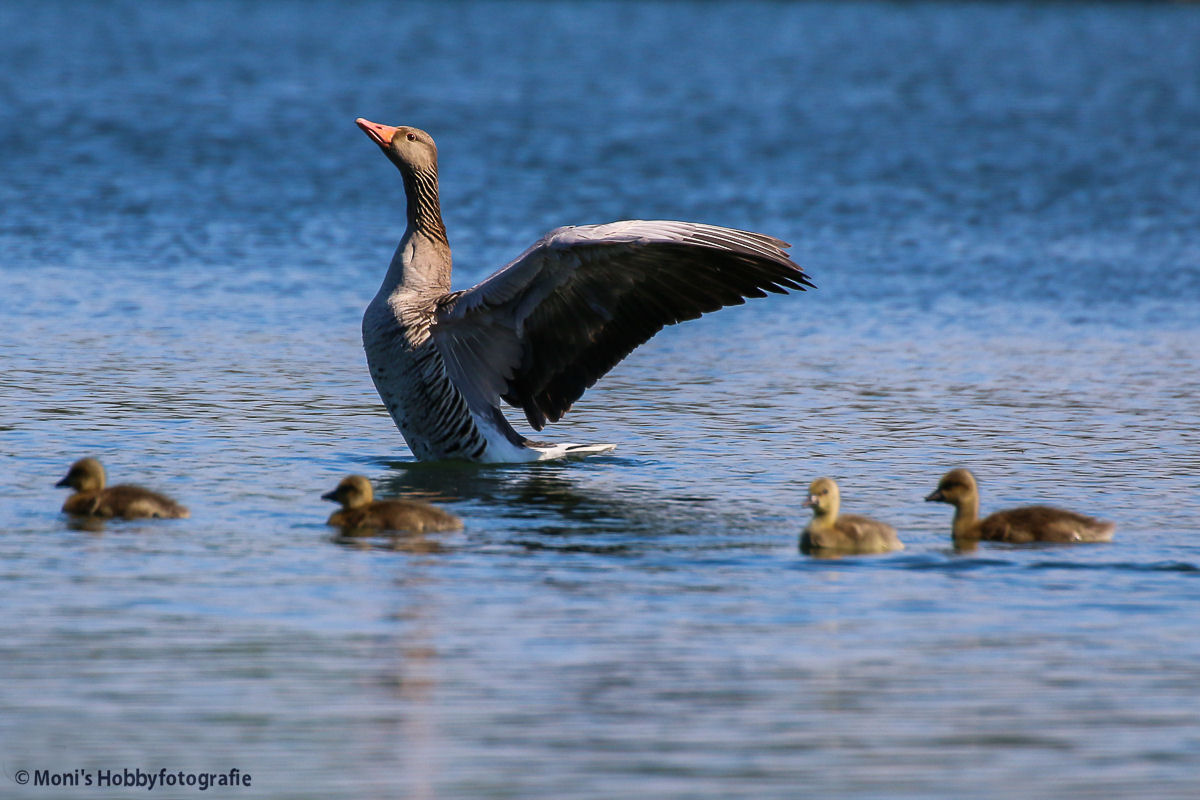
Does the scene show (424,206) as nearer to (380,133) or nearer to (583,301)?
(380,133)

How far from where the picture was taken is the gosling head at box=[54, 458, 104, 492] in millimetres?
9898

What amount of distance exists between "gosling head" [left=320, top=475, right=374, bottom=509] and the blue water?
20cm

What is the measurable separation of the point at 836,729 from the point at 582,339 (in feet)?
18.4

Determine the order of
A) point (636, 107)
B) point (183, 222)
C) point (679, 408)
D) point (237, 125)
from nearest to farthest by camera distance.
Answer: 1. point (679, 408)
2. point (183, 222)
3. point (237, 125)
4. point (636, 107)

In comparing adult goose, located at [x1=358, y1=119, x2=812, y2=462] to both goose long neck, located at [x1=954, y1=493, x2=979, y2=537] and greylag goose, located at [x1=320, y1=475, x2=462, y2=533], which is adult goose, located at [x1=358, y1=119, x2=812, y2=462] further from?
goose long neck, located at [x1=954, y1=493, x2=979, y2=537]

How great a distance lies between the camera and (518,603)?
8.38 m

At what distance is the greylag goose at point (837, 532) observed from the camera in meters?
9.23

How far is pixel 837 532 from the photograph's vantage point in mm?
9242

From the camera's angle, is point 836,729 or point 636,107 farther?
point 636,107

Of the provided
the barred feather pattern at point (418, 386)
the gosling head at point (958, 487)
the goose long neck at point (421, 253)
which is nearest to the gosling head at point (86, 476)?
the barred feather pattern at point (418, 386)

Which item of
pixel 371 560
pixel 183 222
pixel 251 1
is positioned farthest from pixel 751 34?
pixel 371 560

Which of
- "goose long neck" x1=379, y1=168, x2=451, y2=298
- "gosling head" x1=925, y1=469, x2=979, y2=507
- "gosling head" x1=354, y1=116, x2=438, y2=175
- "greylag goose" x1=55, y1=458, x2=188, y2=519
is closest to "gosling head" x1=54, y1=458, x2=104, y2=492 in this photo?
"greylag goose" x1=55, y1=458, x2=188, y2=519

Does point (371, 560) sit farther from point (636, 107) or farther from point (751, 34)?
point (751, 34)

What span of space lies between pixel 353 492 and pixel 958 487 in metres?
2.98
